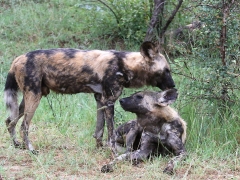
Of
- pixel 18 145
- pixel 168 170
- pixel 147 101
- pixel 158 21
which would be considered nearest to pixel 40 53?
pixel 18 145

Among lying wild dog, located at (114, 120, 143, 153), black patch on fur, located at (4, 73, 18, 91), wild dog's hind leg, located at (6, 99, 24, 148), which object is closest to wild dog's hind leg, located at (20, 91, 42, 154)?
wild dog's hind leg, located at (6, 99, 24, 148)

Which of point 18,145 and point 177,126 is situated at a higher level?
point 177,126

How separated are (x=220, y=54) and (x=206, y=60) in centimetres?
16

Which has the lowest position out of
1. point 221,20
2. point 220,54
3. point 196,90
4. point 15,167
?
point 15,167

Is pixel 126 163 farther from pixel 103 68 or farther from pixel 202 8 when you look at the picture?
pixel 202 8

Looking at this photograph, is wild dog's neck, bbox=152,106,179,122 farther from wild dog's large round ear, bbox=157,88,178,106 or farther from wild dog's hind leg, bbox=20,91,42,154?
wild dog's hind leg, bbox=20,91,42,154

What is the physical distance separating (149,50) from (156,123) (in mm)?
736

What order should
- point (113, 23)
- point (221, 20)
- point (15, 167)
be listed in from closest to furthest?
point (15, 167), point (221, 20), point (113, 23)

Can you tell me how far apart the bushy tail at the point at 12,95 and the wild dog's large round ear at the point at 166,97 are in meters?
1.54

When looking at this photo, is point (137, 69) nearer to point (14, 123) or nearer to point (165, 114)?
point (165, 114)

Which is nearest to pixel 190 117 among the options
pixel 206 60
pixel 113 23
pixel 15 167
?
pixel 206 60

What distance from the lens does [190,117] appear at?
224 inches

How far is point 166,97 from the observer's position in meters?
4.96

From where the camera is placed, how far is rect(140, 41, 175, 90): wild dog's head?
5164 millimetres
